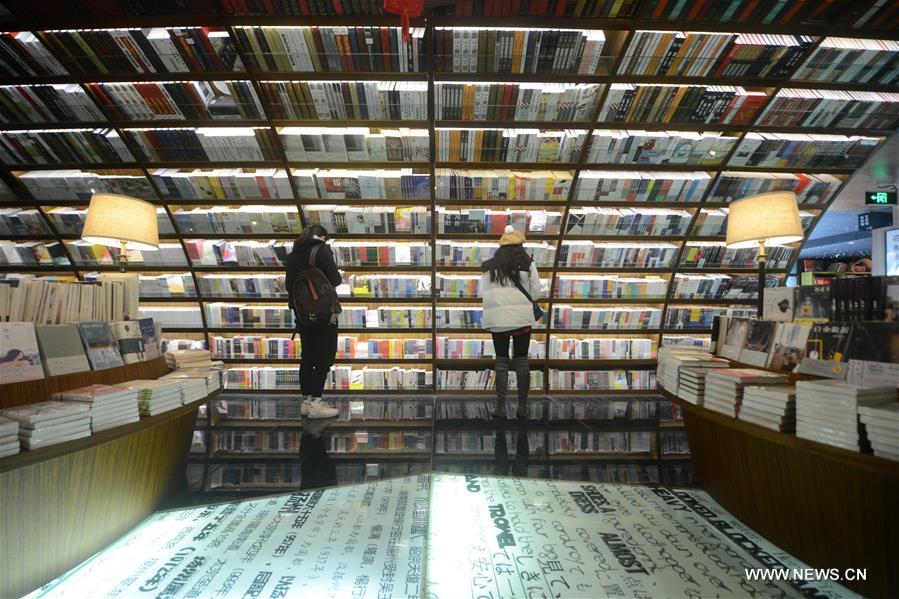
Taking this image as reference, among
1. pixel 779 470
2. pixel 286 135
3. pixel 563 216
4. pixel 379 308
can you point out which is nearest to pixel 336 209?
pixel 286 135

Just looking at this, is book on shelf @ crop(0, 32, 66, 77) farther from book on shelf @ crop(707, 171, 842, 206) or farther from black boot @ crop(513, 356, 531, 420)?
book on shelf @ crop(707, 171, 842, 206)

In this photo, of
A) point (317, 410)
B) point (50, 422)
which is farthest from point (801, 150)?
point (50, 422)

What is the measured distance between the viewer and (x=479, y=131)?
3.99 metres

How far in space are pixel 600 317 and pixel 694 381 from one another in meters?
2.46

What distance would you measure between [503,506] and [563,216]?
307 cm

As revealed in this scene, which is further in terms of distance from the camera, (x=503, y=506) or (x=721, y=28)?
(x=721, y=28)

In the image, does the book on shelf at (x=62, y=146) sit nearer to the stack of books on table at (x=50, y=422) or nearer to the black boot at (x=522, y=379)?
the stack of books on table at (x=50, y=422)

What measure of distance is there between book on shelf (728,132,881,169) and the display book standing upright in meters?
0.02

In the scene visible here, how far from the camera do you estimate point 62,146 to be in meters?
4.16

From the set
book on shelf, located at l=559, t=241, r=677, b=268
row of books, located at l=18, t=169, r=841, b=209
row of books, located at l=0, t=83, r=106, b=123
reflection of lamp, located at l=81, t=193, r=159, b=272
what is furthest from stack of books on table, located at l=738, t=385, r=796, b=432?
row of books, located at l=0, t=83, r=106, b=123

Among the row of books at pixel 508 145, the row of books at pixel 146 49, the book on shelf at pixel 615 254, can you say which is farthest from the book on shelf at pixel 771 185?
the row of books at pixel 146 49

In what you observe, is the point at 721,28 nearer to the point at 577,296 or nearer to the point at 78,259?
the point at 577,296

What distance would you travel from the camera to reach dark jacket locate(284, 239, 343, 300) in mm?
3396

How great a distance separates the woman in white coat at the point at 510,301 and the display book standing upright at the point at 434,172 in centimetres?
64
